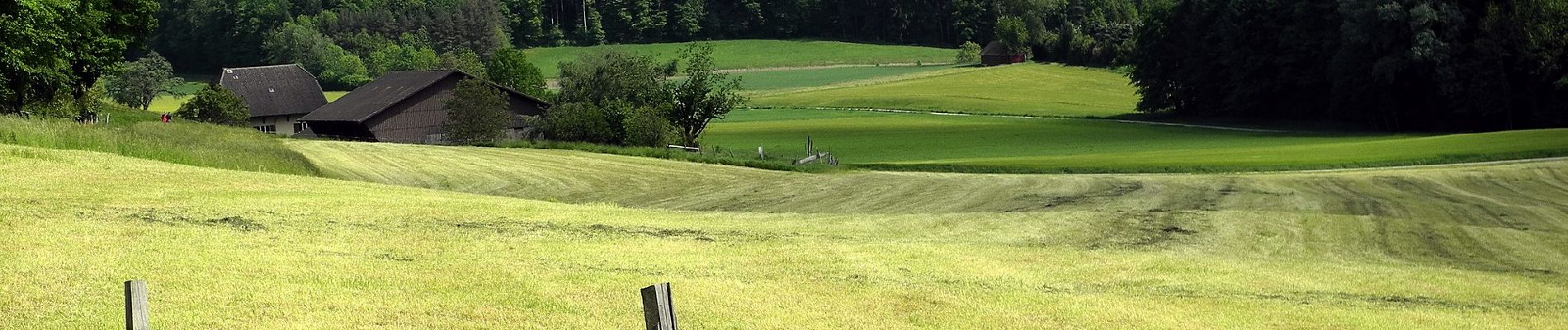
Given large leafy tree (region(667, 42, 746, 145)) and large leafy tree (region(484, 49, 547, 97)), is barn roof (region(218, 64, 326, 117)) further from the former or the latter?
large leafy tree (region(667, 42, 746, 145))

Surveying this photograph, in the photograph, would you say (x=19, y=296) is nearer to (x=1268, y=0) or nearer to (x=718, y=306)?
(x=718, y=306)

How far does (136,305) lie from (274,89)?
343ft

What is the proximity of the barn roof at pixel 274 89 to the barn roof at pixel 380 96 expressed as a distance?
12.2 metres

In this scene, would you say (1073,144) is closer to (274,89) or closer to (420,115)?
(420,115)

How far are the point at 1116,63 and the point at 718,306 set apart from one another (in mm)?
160503

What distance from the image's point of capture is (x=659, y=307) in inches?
467

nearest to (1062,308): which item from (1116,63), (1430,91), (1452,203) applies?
(1452,203)

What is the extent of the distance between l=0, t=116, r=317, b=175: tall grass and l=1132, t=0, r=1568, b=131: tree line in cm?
6594

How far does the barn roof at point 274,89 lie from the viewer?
357 feet

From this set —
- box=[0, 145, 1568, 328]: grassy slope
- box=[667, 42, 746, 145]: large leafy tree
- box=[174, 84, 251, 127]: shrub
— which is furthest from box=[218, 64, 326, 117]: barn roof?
box=[0, 145, 1568, 328]: grassy slope

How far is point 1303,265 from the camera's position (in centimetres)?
2631

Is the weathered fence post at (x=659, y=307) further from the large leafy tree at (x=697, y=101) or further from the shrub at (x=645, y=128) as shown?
the large leafy tree at (x=697, y=101)

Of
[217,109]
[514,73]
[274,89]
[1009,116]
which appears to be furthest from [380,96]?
[1009,116]

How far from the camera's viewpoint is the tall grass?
38.3 m
